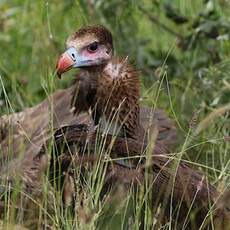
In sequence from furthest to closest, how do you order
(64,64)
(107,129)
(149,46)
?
(149,46), (64,64), (107,129)

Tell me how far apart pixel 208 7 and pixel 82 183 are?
2022 mm

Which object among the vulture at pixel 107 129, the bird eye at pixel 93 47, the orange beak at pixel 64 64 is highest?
the bird eye at pixel 93 47

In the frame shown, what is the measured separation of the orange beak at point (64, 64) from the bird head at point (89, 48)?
0.8 inches

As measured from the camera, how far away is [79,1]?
7.02m

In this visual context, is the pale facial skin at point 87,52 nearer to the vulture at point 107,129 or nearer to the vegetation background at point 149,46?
the vulture at point 107,129

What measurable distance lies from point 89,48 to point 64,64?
0.18 meters

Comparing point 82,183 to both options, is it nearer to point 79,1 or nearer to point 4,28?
point 79,1

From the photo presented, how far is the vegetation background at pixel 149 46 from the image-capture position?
6176mm

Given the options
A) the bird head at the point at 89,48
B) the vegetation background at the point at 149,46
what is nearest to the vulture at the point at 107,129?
the bird head at the point at 89,48

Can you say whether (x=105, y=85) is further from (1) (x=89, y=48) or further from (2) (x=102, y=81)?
(1) (x=89, y=48)

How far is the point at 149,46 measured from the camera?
7.36 meters

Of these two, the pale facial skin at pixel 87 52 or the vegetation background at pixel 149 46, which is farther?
the vegetation background at pixel 149 46

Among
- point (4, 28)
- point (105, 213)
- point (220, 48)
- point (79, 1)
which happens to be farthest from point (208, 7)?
point (105, 213)

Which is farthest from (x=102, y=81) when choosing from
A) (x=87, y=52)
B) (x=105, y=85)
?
(x=87, y=52)
